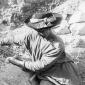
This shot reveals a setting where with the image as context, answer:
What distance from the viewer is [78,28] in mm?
5719

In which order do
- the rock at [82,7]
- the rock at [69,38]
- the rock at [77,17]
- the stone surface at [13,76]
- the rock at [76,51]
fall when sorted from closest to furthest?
the stone surface at [13,76], the rock at [76,51], the rock at [69,38], the rock at [77,17], the rock at [82,7]

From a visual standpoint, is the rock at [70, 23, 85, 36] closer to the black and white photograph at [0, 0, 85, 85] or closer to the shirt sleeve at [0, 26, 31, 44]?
the black and white photograph at [0, 0, 85, 85]

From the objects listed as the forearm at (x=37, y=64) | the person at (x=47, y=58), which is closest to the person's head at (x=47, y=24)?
the person at (x=47, y=58)

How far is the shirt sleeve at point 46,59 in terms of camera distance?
3.20m

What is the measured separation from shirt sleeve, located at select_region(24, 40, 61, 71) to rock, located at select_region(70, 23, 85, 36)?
8.17 feet

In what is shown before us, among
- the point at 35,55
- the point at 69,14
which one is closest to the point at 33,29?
the point at 35,55

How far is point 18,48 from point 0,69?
2248 millimetres

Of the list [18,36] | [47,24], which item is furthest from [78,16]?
[47,24]

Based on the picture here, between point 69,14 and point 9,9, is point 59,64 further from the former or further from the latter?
point 9,9

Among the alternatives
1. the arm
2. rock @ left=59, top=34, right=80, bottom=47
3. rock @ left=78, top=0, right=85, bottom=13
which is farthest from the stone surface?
rock @ left=78, top=0, right=85, bottom=13

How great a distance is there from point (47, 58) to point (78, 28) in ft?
8.59

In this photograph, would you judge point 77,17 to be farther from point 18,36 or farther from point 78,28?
point 18,36

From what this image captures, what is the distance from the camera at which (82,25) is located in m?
5.70

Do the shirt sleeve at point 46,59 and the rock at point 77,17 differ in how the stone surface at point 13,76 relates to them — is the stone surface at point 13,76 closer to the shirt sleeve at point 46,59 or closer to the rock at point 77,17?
the shirt sleeve at point 46,59
